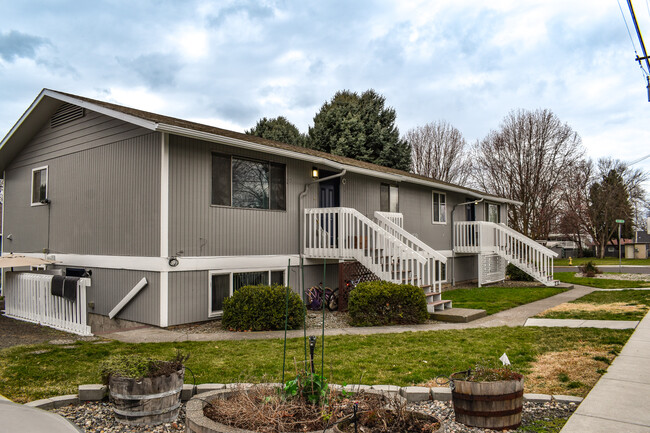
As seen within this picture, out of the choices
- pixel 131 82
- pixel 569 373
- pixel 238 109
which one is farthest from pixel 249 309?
pixel 238 109

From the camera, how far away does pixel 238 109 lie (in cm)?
3219

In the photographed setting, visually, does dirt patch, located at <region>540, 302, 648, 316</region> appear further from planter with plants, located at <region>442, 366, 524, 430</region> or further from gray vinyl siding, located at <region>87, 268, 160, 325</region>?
gray vinyl siding, located at <region>87, 268, 160, 325</region>

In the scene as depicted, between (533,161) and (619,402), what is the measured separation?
31.4m

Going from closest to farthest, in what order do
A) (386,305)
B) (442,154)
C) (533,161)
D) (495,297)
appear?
(386,305), (495,297), (533,161), (442,154)

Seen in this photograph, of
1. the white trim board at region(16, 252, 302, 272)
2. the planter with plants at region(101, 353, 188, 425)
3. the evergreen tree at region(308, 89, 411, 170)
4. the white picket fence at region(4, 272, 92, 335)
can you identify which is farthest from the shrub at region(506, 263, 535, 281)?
the planter with plants at region(101, 353, 188, 425)

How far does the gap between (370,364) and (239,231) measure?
5084mm

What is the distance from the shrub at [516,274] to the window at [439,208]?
4.20 metres

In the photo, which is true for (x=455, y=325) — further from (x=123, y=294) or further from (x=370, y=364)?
(x=123, y=294)

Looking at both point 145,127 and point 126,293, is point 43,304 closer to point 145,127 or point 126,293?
point 126,293

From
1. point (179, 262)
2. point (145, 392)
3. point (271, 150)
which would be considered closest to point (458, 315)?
point (271, 150)

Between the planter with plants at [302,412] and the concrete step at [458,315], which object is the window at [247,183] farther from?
the planter with plants at [302,412]

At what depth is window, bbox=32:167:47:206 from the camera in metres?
12.4

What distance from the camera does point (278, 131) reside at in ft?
106

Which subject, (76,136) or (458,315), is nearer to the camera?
(458,315)
